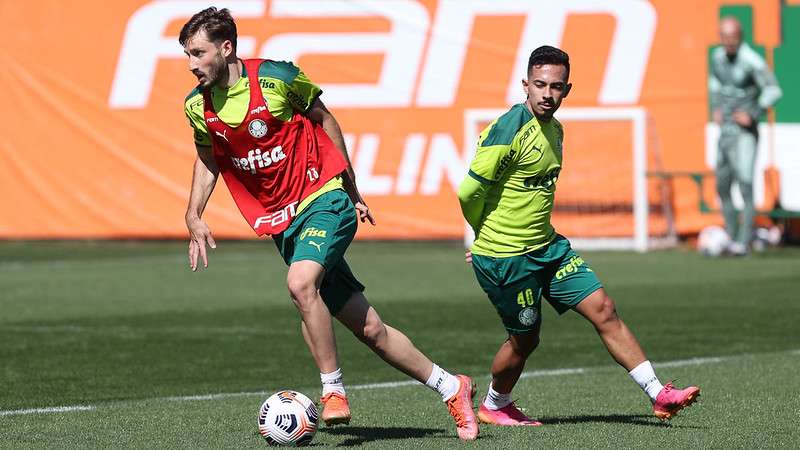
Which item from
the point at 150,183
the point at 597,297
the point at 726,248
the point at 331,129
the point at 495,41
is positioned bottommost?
the point at 150,183

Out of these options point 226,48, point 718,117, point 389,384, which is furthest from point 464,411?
point 718,117

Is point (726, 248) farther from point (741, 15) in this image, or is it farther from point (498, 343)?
point (498, 343)

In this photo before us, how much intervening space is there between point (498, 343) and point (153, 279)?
22.4ft

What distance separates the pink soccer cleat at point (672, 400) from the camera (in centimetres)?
752

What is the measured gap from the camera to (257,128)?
774 centimetres

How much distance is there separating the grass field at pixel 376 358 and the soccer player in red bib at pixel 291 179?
45 cm

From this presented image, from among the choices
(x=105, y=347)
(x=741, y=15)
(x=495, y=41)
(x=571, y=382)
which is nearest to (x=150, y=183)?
(x=495, y=41)

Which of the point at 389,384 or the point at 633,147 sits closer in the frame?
the point at 389,384

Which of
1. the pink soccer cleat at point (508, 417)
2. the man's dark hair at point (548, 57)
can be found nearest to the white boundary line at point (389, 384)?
the pink soccer cleat at point (508, 417)

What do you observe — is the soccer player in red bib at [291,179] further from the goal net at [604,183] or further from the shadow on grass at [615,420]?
the goal net at [604,183]

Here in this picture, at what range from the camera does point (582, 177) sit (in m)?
22.6

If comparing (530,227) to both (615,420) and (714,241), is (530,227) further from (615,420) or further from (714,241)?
(714,241)

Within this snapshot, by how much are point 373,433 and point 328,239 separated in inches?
37.7

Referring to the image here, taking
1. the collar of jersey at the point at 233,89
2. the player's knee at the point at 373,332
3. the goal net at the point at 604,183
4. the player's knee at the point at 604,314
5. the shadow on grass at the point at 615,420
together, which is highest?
the collar of jersey at the point at 233,89
